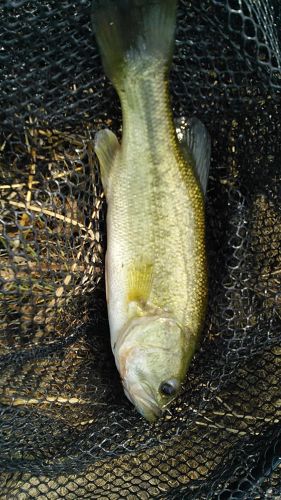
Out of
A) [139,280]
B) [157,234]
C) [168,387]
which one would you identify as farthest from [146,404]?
[157,234]

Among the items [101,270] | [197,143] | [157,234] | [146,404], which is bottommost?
[146,404]

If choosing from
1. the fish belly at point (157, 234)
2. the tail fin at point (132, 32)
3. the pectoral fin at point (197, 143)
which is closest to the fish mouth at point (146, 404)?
the fish belly at point (157, 234)

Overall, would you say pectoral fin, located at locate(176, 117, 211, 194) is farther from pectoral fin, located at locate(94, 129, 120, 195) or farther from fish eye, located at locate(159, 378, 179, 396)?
fish eye, located at locate(159, 378, 179, 396)

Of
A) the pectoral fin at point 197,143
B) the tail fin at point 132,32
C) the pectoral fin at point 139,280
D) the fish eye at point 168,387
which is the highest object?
the tail fin at point 132,32

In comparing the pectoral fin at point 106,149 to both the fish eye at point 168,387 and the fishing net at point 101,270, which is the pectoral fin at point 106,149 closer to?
the fishing net at point 101,270

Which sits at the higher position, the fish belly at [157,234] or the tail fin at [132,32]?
the tail fin at [132,32]

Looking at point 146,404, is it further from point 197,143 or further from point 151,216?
point 197,143

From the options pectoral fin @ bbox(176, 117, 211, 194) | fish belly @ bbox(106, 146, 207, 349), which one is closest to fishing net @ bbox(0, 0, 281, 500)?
pectoral fin @ bbox(176, 117, 211, 194)
